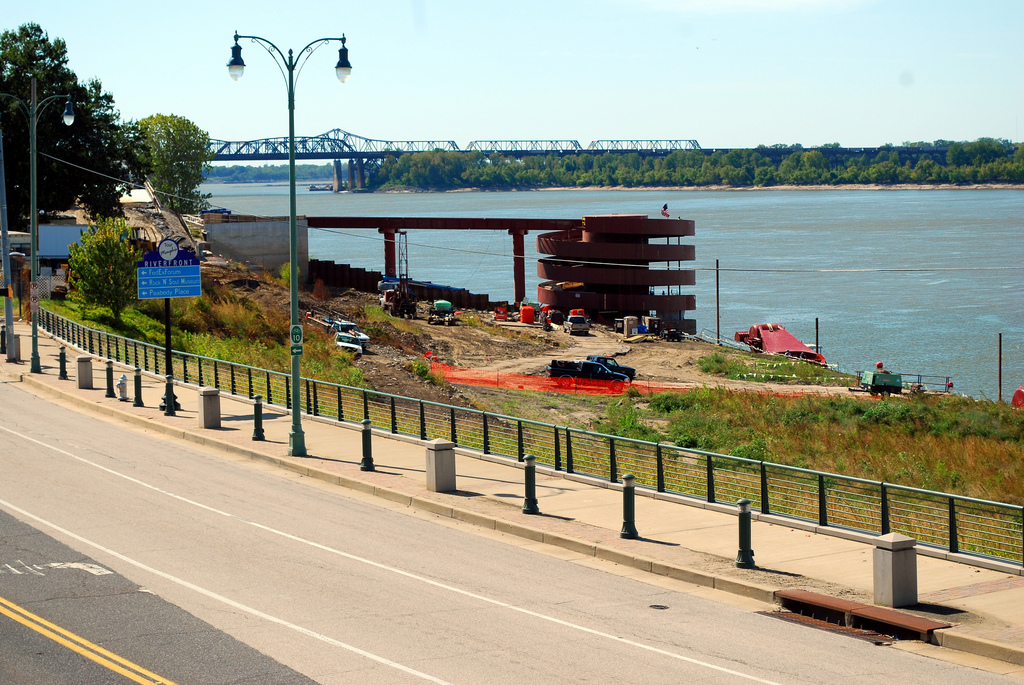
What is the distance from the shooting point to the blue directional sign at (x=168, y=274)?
30.2 metres

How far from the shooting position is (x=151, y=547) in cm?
1546

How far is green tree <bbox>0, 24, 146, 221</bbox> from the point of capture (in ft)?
213

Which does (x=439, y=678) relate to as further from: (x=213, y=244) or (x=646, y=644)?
(x=213, y=244)

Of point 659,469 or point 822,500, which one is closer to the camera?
point 822,500

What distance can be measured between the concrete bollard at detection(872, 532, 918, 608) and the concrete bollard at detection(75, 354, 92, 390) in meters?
26.0

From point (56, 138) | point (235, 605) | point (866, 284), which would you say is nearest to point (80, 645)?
point (235, 605)

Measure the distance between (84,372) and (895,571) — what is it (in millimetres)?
26335

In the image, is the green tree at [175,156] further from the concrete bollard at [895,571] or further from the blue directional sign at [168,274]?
the concrete bollard at [895,571]

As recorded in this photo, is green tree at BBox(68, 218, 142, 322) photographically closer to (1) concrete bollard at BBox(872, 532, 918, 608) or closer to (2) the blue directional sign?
(2) the blue directional sign

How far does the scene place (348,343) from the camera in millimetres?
57250

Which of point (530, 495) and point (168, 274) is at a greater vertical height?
point (168, 274)

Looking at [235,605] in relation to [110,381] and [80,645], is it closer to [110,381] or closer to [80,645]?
[80,645]

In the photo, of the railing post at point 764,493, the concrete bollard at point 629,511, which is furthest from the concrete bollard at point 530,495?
the railing post at point 764,493

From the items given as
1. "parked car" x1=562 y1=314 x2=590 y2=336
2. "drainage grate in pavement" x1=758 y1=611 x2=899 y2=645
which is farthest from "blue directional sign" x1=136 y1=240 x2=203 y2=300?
"parked car" x1=562 y1=314 x2=590 y2=336
